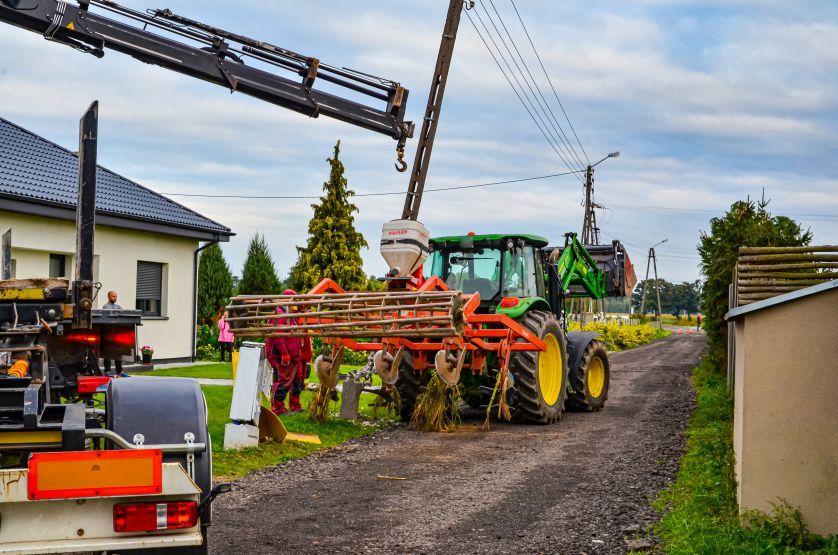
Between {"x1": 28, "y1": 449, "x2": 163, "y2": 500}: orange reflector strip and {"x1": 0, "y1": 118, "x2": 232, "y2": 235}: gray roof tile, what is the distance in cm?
1382

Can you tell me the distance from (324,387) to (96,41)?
16.8 ft

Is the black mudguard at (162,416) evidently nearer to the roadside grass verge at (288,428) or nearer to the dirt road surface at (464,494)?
the dirt road surface at (464,494)

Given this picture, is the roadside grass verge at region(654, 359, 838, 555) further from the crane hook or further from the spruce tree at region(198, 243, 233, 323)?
the spruce tree at region(198, 243, 233, 323)

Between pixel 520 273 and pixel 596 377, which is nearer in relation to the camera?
pixel 520 273

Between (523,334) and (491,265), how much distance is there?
2006 mm

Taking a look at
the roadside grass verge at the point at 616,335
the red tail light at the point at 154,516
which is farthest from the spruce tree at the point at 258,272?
the red tail light at the point at 154,516

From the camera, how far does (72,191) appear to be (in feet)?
61.9

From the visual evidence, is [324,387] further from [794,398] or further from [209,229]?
[209,229]

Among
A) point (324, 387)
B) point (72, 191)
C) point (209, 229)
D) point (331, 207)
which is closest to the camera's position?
point (324, 387)

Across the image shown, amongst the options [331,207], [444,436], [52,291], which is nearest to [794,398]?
[52,291]

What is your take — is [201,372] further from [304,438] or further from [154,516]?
[154,516]

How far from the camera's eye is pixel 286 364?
12750mm

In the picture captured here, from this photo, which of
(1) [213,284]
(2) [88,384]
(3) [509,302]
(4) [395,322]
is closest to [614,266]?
(3) [509,302]

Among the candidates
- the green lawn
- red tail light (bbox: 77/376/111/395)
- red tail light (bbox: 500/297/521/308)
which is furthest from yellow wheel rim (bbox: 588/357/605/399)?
red tail light (bbox: 77/376/111/395)
